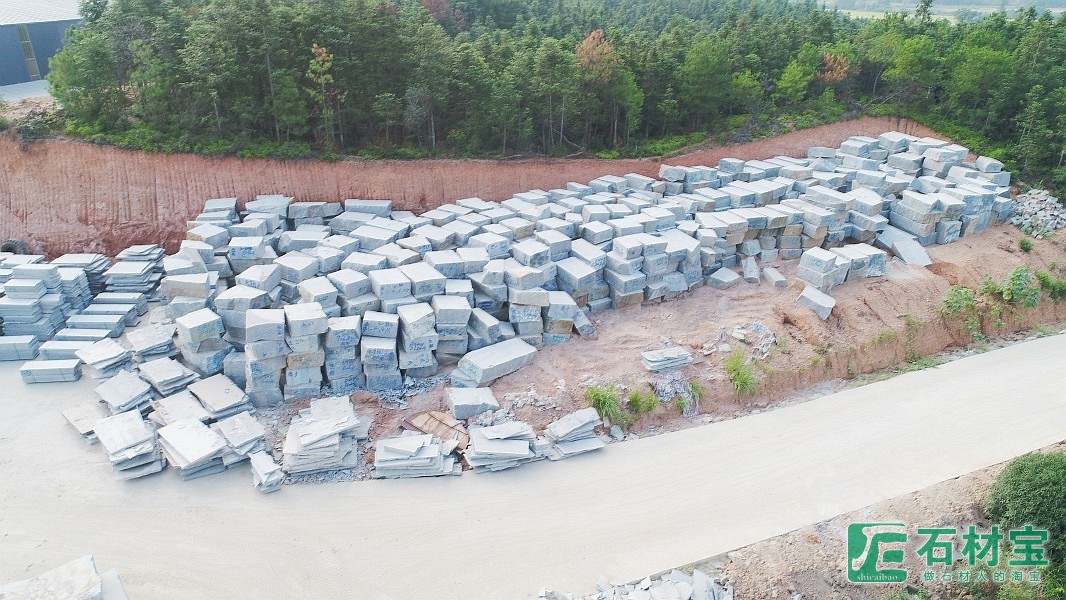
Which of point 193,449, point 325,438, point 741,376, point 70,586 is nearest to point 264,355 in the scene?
point 193,449

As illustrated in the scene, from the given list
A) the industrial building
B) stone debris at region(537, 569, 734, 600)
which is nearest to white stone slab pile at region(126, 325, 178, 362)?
stone debris at region(537, 569, 734, 600)

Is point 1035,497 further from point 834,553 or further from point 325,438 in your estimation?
point 325,438

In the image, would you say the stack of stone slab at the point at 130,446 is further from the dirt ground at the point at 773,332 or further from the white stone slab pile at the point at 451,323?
the white stone slab pile at the point at 451,323

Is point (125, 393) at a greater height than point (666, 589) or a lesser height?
greater

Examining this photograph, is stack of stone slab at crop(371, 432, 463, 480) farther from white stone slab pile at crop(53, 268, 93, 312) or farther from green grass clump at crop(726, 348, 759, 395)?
white stone slab pile at crop(53, 268, 93, 312)

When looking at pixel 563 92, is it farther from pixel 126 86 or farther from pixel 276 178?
pixel 126 86

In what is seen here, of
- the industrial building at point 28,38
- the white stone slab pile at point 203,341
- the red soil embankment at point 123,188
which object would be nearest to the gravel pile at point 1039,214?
the red soil embankment at point 123,188

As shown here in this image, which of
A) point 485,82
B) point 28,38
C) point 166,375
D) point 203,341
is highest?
point 28,38

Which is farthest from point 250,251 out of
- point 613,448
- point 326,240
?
point 613,448
